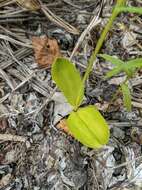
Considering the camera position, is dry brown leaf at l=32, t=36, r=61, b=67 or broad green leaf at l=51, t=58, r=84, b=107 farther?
dry brown leaf at l=32, t=36, r=61, b=67

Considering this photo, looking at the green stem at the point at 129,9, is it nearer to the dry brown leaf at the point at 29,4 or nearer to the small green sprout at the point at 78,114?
the small green sprout at the point at 78,114

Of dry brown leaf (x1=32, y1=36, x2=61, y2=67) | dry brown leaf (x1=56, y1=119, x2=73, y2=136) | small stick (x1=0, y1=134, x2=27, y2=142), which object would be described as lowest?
small stick (x1=0, y1=134, x2=27, y2=142)

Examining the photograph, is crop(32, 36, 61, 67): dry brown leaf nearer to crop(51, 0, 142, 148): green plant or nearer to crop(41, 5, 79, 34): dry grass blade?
crop(41, 5, 79, 34): dry grass blade

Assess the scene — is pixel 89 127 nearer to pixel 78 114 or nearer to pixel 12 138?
pixel 78 114

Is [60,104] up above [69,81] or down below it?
below

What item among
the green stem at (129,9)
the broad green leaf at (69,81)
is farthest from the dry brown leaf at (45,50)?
the green stem at (129,9)

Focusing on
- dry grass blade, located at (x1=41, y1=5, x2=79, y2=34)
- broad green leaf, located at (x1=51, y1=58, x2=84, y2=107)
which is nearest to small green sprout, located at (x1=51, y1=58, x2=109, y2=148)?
broad green leaf, located at (x1=51, y1=58, x2=84, y2=107)

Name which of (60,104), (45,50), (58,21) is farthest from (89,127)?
(58,21)
